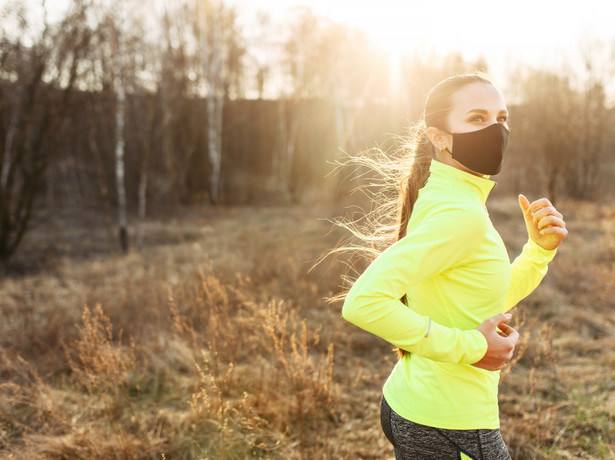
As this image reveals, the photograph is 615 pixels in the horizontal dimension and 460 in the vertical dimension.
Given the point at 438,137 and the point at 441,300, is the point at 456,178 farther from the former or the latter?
the point at 441,300

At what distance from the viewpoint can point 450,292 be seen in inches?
50.4

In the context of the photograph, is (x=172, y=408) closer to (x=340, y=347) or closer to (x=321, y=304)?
(x=340, y=347)

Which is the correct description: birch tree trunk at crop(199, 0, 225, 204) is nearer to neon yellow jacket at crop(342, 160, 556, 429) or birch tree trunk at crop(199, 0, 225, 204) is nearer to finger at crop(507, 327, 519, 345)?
neon yellow jacket at crop(342, 160, 556, 429)

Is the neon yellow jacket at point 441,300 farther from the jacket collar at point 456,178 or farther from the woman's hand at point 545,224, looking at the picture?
the woman's hand at point 545,224

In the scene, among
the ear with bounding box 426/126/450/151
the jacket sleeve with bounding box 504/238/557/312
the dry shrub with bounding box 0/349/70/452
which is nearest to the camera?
the ear with bounding box 426/126/450/151

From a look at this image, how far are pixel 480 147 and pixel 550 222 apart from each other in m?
0.40

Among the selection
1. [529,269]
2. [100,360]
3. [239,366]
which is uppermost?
[529,269]

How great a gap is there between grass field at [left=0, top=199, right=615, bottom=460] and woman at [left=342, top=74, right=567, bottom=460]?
4.46 ft

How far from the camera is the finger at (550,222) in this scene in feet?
4.93

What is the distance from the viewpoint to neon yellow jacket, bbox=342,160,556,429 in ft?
3.79

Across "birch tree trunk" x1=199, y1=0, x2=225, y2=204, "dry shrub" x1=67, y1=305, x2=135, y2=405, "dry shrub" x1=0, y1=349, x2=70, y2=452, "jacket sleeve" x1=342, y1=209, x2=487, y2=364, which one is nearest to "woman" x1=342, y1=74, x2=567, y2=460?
"jacket sleeve" x1=342, y1=209, x2=487, y2=364

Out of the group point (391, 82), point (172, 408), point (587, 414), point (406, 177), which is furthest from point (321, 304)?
point (391, 82)

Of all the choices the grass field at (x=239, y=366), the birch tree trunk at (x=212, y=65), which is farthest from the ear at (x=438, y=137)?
the birch tree trunk at (x=212, y=65)

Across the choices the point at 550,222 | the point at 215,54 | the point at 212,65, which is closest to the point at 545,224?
the point at 550,222
